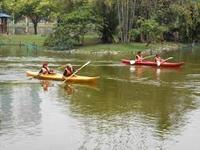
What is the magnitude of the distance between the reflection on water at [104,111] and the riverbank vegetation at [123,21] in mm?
22055

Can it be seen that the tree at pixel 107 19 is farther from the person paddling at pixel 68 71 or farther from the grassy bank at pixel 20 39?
the person paddling at pixel 68 71

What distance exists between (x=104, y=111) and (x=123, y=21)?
4052 centimetres

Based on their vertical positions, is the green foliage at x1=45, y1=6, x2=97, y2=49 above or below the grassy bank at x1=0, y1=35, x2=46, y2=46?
above

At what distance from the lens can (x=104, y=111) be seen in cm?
2603

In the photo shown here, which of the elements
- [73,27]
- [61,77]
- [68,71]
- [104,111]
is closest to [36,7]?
[73,27]

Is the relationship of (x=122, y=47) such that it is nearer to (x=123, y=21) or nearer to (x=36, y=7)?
(x=123, y=21)

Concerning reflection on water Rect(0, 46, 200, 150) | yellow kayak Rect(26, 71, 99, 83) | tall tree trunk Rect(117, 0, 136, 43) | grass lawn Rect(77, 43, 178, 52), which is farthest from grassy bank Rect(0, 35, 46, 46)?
yellow kayak Rect(26, 71, 99, 83)

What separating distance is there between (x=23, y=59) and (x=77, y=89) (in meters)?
20.2

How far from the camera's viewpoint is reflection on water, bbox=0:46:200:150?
2057 centimetres

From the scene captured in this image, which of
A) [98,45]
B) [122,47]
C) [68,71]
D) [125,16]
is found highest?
[125,16]

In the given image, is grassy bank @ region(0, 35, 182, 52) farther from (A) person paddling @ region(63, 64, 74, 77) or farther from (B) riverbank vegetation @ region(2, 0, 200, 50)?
(A) person paddling @ region(63, 64, 74, 77)

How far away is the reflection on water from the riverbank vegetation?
868 inches

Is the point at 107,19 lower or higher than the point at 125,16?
lower

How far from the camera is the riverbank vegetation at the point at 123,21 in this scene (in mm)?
64500
